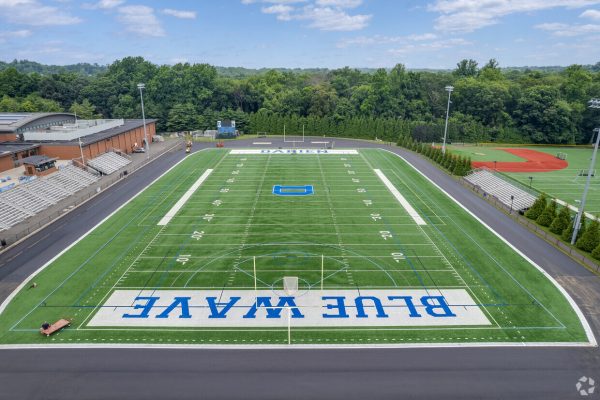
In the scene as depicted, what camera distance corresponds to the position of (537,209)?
40.8 meters

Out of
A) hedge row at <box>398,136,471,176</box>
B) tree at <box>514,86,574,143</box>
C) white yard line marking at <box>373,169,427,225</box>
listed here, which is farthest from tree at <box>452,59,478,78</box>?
white yard line marking at <box>373,169,427,225</box>

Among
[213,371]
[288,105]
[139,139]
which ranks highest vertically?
[288,105]

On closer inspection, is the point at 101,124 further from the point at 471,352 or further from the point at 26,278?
the point at 471,352

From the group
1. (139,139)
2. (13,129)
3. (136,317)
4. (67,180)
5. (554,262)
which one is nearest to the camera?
(136,317)

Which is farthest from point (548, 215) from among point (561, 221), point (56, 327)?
point (56, 327)

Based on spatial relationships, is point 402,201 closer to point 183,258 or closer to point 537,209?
point 537,209

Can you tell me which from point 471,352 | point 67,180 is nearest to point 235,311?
point 471,352

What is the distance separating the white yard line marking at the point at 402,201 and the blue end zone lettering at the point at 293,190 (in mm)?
10238

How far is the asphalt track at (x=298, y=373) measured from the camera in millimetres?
19047

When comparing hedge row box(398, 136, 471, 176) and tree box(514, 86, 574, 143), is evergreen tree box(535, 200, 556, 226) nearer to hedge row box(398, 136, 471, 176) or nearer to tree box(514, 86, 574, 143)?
hedge row box(398, 136, 471, 176)

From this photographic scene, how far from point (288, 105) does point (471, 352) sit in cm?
9316

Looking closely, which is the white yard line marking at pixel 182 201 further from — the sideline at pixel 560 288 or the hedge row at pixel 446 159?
the hedge row at pixel 446 159

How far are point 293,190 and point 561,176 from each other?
42.0 m

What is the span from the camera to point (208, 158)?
2768 inches
